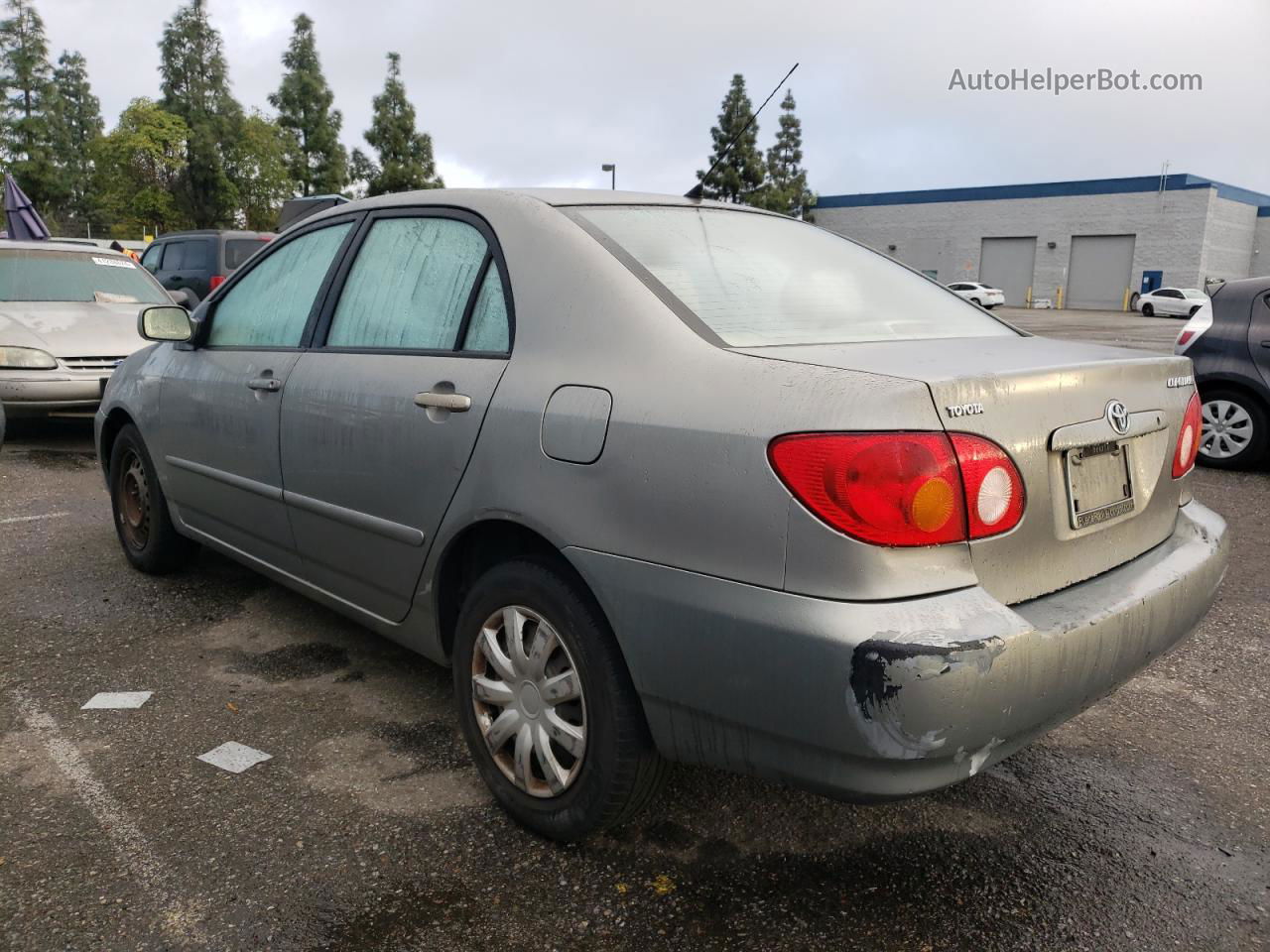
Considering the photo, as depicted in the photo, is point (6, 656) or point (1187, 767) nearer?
point (1187, 767)

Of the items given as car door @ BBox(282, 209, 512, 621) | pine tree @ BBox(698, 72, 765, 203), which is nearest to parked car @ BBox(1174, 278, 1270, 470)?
car door @ BBox(282, 209, 512, 621)

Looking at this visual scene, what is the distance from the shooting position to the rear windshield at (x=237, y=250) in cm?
1325

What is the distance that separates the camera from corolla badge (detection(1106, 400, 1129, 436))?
2.15 m

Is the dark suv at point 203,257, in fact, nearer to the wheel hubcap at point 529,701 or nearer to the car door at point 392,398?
the car door at point 392,398

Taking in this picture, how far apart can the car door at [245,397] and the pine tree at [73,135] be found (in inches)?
2176

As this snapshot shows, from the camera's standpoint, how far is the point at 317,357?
3.08m

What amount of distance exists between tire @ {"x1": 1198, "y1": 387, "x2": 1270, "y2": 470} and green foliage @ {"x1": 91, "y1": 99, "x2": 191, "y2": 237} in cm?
4838

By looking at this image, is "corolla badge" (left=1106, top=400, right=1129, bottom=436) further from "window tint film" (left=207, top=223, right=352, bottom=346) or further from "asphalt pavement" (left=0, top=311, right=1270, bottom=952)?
"window tint film" (left=207, top=223, right=352, bottom=346)

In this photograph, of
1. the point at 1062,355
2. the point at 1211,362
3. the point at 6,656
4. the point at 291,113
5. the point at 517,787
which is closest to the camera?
the point at 1062,355

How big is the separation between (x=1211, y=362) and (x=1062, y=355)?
235 inches

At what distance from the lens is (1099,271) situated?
1925 inches

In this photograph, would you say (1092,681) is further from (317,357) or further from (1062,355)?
(317,357)

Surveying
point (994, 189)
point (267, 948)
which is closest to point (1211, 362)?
point (267, 948)

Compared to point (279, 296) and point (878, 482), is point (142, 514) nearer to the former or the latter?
point (279, 296)
